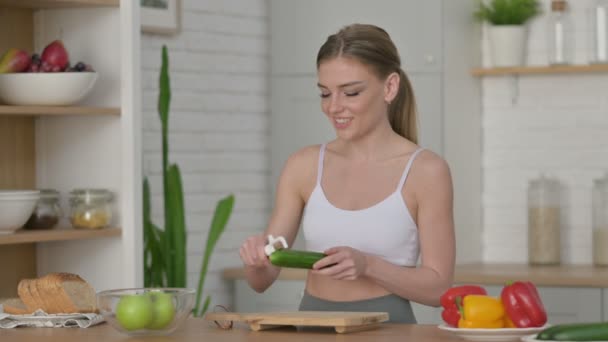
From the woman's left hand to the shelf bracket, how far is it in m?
2.78

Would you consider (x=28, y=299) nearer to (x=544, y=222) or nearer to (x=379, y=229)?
(x=379, y=229)

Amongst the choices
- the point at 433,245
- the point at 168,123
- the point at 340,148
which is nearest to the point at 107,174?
the point at 168,123

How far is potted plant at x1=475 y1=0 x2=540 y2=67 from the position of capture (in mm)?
5176

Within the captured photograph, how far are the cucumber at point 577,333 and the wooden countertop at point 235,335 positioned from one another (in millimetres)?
227

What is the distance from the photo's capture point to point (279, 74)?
5438 mm

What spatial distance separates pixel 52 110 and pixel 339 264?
1.70 meters

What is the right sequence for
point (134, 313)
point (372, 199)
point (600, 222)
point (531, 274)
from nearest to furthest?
point (134, 313) → point (372, 199) → point (531, 274) → point (600, 222)

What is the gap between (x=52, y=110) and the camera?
4.01 meters

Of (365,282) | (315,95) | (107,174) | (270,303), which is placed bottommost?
(270,303)

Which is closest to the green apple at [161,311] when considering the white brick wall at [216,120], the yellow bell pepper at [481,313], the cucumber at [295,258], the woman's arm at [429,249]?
the cucumber at [295,258]

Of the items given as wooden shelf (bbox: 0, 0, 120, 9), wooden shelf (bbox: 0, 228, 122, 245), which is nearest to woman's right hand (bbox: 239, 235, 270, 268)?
wooden shelf (bbox: 0, 228, 122, 245)

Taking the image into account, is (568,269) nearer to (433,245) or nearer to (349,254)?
(433,245)

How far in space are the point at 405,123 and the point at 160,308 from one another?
A: 39.8 inches

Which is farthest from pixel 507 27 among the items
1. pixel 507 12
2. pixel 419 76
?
pixel 419 76
